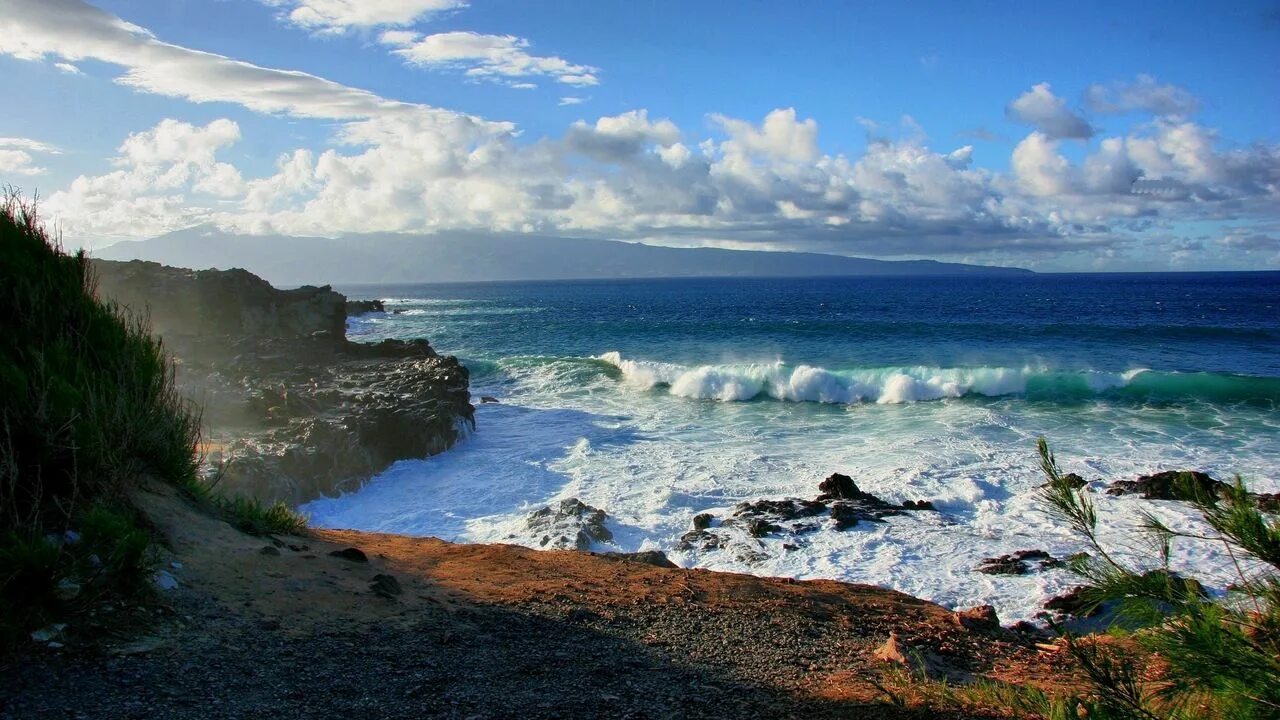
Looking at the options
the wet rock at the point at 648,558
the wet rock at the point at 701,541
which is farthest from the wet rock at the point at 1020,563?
the wet rock at the point at 648,558

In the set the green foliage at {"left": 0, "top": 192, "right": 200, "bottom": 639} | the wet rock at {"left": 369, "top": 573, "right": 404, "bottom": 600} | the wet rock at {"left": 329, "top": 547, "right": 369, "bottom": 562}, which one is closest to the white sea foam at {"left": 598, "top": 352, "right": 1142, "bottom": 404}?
the wet rock at {"left": 329, "top": 547, "right": 369, "bottom": 562}

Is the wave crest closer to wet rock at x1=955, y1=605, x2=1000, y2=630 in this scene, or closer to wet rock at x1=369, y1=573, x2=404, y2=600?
wet rock at x1=955, y1=605, x2=1000, y2=630

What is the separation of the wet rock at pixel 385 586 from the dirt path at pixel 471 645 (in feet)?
0.09

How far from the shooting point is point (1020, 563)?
11922 millimetres

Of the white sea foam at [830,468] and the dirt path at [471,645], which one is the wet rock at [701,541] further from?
the dirt path at [471,645]

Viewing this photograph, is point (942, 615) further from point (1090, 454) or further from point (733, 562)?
point (1090, 454)

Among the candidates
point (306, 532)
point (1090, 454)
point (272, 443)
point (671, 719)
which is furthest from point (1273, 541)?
point (1090, 454)

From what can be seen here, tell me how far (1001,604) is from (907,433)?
12.6m

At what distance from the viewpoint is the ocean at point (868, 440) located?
13.2m

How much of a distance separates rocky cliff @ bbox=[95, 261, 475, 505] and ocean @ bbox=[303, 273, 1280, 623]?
918 millimetres

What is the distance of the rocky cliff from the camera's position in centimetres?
1630

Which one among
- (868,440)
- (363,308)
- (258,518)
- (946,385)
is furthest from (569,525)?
(363,308)

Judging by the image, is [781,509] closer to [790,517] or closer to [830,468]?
[790,517]

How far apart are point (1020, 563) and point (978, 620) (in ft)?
14.4
